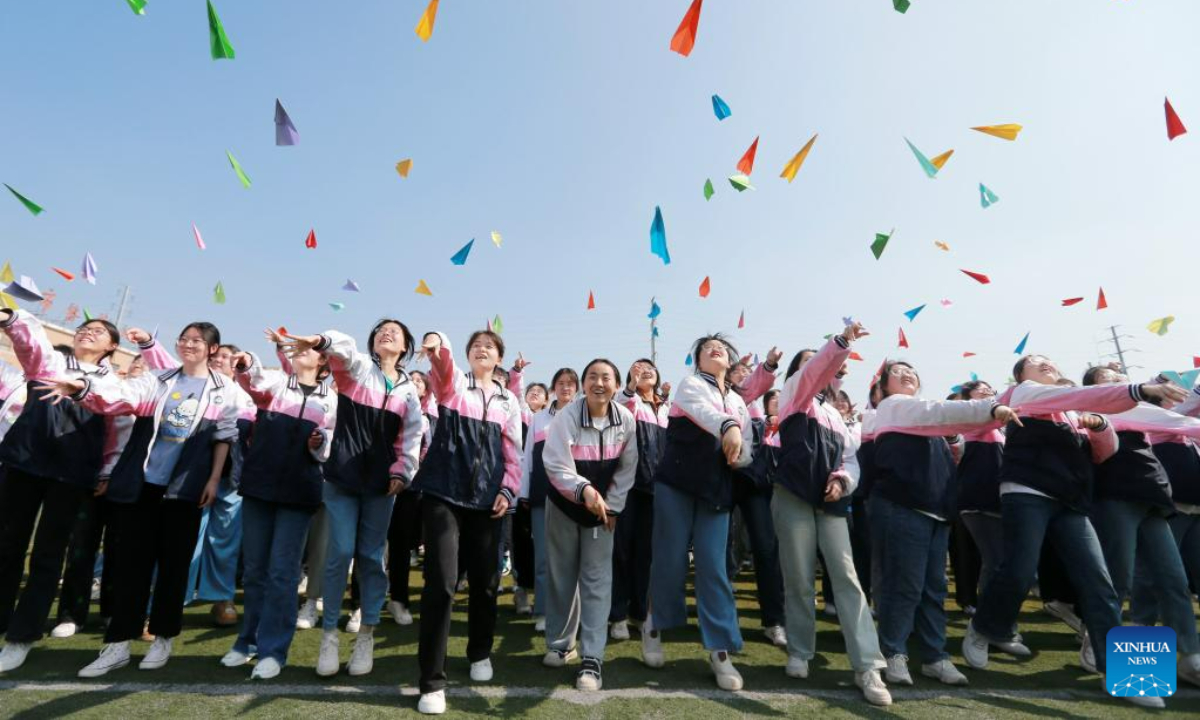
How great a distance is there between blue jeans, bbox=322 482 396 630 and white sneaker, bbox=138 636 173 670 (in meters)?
1.12

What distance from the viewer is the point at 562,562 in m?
4.11

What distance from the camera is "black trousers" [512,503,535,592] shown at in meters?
6.18

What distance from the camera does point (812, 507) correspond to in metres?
4.11

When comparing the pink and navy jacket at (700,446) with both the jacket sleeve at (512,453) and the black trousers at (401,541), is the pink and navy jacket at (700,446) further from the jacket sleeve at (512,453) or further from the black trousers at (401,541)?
the black trousers at (401,541)

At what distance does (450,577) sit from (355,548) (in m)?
0.94

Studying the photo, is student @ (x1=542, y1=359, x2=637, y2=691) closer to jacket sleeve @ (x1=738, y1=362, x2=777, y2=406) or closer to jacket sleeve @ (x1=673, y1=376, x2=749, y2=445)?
jacket sleeve @ (x1=673, y1=376, x2=749, y2=445)

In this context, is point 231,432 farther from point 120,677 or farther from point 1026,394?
point 1026,394

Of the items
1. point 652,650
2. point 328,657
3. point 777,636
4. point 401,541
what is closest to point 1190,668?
point 777,636

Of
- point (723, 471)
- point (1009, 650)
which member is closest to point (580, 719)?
point (723, 471)

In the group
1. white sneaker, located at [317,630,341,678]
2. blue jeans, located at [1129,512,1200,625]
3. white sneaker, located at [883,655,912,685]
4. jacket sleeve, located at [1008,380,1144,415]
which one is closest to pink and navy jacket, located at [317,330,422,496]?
white sneaker, located at [317,630,341,678]

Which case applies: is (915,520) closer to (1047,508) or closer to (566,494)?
(1047,508)

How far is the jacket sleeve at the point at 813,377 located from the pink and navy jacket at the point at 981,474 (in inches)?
82.0

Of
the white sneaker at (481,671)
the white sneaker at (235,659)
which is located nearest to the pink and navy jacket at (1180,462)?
the white sneaker at (481,671)

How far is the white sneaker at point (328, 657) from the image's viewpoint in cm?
374
